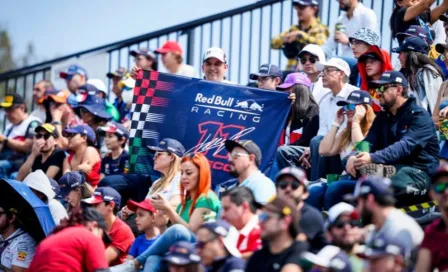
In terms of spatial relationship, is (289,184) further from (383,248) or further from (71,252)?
(71,252)

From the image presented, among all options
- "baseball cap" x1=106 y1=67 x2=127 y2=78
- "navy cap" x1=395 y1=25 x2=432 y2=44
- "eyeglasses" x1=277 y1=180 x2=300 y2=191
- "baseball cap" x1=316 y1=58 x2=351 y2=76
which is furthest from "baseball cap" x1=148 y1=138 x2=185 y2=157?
"baseball cap" x1=106 y1=67 x2=127 y2=78

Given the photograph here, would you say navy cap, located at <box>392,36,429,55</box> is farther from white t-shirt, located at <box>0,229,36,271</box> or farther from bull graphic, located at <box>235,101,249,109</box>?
white t-shirt, located at <box>0,229,36,271</box>

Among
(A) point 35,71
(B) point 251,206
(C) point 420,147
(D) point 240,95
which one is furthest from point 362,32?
(A) point 35,71

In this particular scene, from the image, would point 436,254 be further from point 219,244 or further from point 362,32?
point 362,32

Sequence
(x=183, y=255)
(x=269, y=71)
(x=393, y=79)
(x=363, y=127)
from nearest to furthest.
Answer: (x=183, y=255)
(x=393, y=79)
(x=363, y=127)
(x=269, y=71)

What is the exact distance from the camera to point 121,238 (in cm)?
1431

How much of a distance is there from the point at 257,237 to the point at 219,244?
507 millimetres

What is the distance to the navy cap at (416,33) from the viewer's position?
48.2ft

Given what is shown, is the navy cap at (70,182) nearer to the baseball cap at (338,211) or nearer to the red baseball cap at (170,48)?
the red baseball cap at (170,48)

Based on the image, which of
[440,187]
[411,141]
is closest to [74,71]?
[411,141]

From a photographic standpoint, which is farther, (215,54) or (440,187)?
(215,54)

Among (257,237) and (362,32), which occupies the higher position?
(362,32)

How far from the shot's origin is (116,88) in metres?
20.0

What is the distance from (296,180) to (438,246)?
155 centimetres
